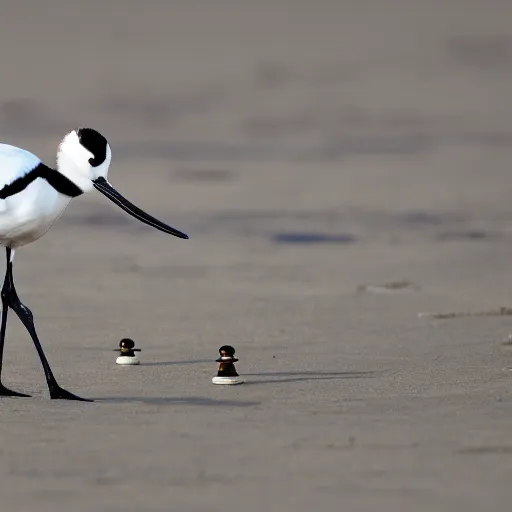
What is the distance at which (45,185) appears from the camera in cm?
773

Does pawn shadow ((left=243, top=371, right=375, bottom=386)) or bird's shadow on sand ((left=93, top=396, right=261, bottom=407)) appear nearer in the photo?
bird's shadow on sand ((left=93, top=396, right=261, bottom=407))

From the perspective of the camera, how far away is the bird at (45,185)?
25.1ft

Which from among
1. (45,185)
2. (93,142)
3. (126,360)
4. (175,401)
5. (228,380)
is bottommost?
(175,401)

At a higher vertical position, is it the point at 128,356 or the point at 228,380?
the point at 128,356

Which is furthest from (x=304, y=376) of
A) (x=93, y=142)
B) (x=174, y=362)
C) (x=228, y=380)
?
(x=93, y=142)

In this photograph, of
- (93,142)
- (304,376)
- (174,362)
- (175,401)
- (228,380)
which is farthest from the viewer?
(174,362)

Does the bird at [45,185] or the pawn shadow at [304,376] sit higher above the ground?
the bird at [45,185]

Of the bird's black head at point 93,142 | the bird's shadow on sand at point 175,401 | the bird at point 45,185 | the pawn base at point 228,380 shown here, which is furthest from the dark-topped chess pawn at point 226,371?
the bird's black head at point 93,142

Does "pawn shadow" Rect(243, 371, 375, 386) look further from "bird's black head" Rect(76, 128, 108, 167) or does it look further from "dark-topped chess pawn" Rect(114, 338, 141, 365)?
"bird's black head" Rect(76, 128, 108, 167)

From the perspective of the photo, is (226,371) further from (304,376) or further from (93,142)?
(93,142)

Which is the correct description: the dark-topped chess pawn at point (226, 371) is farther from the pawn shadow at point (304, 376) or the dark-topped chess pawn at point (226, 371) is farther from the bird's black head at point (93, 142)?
the bird's black head at point (93, 142)

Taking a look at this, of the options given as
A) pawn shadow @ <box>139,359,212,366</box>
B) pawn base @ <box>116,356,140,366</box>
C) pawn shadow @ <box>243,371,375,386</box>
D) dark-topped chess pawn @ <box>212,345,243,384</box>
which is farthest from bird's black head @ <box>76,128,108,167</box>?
pawn shadow @ <box>139,359,212,366</box>

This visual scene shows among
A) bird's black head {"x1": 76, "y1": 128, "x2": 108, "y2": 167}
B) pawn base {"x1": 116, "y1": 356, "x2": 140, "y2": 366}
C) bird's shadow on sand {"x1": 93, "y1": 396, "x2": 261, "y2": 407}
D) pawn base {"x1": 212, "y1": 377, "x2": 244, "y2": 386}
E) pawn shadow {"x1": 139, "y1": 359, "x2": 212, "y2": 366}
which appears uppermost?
bird's black head {"x1": 76, "y1": 128, "x2": 108, "y2": 167}

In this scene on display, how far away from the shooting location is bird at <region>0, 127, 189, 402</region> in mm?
7641
